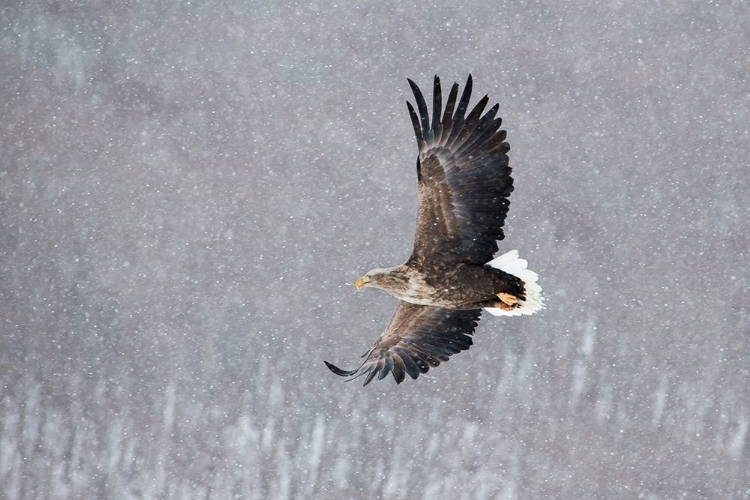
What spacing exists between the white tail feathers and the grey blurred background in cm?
341

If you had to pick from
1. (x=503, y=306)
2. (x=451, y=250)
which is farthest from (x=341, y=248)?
(x=451, y=250)

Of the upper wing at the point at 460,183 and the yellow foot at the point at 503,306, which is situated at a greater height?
the upper wing at the point at 460,183

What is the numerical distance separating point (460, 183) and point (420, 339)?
4.35 ft

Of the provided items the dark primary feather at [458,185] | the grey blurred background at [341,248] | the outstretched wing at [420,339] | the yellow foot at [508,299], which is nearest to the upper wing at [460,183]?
the dark primary feather at [458,185]

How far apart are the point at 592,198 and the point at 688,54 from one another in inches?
72.1

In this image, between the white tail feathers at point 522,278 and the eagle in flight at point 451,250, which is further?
the white tail feathers at point 522,278

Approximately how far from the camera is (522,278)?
7273 millimetres

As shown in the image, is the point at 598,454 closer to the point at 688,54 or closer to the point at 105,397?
the point at 688,54

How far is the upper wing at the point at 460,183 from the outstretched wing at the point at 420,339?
0.65 metres

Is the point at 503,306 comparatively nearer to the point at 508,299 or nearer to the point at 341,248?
the point at 508,299

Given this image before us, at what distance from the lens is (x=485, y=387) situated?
34.9 feet

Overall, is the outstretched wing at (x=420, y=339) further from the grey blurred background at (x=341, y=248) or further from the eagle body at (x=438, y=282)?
the grey blurred background at (x=341, y=248)

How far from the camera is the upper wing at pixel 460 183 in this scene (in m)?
6.72

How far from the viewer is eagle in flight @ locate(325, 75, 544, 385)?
6.74 metres
